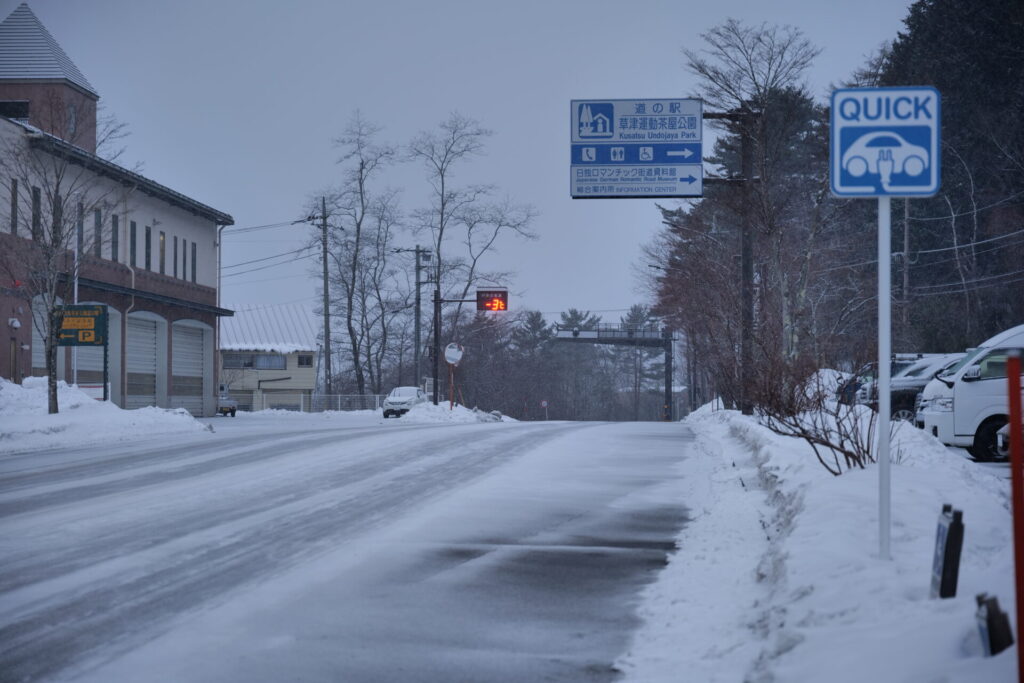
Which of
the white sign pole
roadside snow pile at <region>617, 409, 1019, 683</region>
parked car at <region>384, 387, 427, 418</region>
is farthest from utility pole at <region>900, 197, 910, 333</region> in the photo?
the white sign pole

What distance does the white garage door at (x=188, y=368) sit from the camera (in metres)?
46.4

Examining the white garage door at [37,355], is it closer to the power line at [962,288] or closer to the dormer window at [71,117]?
the dormer window at [71,117]

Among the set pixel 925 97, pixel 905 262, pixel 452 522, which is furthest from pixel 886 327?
pixel 905 262

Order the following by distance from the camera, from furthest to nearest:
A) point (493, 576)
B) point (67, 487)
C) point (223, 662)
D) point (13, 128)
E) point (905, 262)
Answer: point (905, 262)
point (13, 128)
point (67, 487)
point (493, 576)
point (223, 662)

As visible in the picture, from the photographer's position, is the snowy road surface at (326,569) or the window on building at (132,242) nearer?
the snowy road surface at (326,569)

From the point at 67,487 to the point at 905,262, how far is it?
36621 mm

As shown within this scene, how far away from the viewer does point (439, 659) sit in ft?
18.5

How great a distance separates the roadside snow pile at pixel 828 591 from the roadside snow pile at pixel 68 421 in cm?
1617

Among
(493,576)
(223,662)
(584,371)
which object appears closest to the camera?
(223,662)

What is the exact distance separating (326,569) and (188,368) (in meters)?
42.1

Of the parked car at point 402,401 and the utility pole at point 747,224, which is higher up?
the utility pole at point 747,224

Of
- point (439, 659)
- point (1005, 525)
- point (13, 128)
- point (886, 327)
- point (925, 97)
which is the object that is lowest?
point (439, 659)

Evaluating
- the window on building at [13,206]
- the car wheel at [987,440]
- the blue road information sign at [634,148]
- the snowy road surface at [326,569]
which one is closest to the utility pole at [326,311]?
the window on building at [13,206]

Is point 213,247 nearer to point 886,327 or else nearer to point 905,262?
point 905,262
